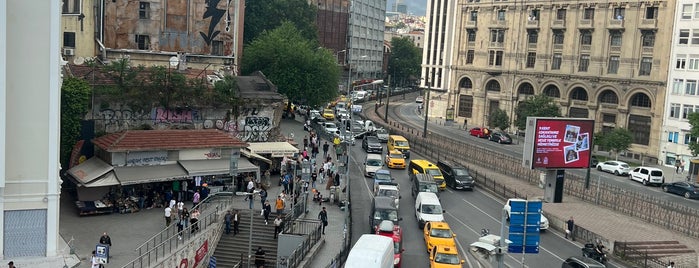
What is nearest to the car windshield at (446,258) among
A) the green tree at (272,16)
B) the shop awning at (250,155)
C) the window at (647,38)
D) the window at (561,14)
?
the shop awning at (250,155)

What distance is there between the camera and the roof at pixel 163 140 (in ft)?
115

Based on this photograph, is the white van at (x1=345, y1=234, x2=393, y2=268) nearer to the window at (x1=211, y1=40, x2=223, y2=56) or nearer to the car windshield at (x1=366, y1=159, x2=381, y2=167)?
the car windshield at (x1=366, y1=159, x2=381, y2=167)

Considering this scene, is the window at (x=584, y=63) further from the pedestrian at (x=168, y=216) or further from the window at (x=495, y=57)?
the pedestrian at (x=168, y=216)

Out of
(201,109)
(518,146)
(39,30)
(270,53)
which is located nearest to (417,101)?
(518,146)

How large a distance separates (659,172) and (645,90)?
1966cm

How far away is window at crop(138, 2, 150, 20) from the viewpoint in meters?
51.6

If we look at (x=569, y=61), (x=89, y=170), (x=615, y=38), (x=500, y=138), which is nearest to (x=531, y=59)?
(x=569, y=61)

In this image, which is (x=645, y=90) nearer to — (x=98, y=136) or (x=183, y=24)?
(x=183, y=24)

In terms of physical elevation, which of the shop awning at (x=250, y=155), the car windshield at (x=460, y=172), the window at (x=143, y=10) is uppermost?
the window at (x=143, y=10)

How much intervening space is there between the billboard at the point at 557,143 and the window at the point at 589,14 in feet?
149

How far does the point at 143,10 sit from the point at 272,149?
54.5ft

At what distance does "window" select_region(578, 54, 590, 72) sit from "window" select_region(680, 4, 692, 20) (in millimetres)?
12496

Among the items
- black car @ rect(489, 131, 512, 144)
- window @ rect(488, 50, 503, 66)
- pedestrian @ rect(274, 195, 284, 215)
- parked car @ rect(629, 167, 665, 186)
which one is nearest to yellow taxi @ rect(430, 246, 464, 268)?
pedestrian @ rect(274, 195, 284, 215)

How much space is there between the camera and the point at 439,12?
110000 mm
